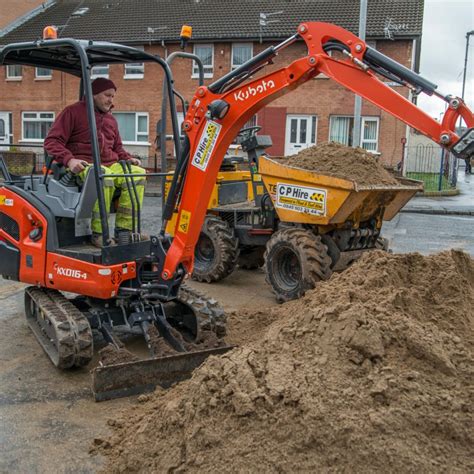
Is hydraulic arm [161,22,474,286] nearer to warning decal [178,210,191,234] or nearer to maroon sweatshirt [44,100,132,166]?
warning decal [178,210,191,234]

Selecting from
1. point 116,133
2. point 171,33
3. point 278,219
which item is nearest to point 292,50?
Answer: point 171,33

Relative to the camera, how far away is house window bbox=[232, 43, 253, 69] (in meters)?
24.7

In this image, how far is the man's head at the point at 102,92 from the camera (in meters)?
5.21

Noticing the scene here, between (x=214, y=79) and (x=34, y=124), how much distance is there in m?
8.56

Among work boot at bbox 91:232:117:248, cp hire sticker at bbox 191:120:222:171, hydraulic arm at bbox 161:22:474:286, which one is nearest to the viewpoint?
hydraulic arm at bbox 161:22:474:286

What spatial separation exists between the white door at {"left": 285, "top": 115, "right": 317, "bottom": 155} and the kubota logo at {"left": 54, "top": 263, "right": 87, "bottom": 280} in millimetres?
20026

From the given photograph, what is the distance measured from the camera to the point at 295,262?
7.13 metres

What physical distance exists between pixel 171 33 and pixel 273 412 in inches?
944

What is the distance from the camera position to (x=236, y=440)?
319 cm

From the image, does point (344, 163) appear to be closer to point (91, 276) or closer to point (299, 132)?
point (91, 276)

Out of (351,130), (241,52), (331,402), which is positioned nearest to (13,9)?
(241,52)

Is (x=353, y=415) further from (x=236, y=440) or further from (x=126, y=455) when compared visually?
(x=126, y=455)

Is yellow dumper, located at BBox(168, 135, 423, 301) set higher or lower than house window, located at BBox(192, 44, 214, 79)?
lower

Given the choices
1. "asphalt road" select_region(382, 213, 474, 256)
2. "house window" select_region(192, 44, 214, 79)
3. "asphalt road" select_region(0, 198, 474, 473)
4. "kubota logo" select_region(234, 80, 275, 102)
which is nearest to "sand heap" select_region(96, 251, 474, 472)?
"asphalt road" select_region(0, 198, 474, 473)
